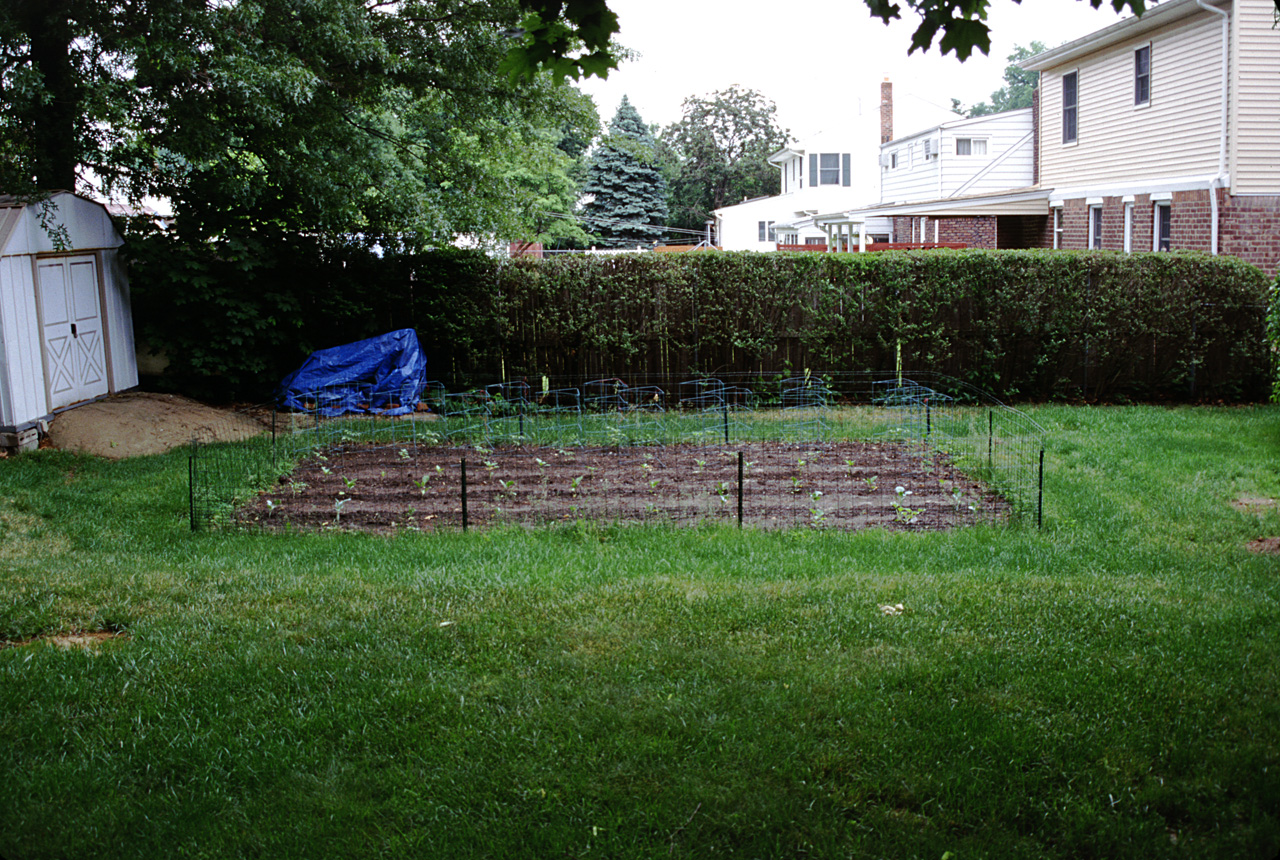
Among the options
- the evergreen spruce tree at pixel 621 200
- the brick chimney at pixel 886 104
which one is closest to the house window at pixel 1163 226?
the brick chimney at pixel 886 104

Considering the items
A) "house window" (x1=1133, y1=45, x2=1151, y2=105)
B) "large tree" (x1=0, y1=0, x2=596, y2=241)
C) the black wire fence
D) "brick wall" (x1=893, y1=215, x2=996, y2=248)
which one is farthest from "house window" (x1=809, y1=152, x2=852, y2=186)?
the black wire fence

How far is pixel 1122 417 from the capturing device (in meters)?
12.6

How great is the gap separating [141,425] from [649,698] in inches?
377

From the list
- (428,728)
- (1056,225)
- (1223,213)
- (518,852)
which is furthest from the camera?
(1056,225)

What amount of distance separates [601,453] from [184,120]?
5.81m

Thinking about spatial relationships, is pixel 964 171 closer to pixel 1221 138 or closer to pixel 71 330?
pixel 1221 138

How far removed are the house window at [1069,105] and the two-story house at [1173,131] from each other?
21 millimetres

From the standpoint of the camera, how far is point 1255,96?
1572 cm

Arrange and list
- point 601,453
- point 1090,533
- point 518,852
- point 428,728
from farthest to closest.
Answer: point 601,453 → point 1090,533 → point 428,728 → point 518,852

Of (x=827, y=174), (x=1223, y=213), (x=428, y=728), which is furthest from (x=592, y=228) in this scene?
(x=428, y=728)

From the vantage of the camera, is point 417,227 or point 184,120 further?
point 417,227

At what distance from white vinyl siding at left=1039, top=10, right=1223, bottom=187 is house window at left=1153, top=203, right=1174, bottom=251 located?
1.97ft

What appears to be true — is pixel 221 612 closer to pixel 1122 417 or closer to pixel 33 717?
pixel 33 717

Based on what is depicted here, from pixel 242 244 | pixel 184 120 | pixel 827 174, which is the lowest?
pixel 242 244
